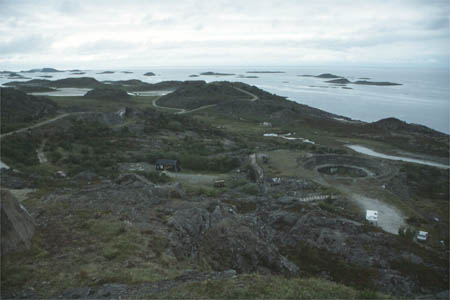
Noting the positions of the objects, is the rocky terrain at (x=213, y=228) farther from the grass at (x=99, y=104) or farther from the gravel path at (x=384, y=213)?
→ the grass at (x=99, y=104)

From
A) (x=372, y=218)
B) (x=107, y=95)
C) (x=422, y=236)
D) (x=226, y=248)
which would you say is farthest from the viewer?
(x=107, y=95)

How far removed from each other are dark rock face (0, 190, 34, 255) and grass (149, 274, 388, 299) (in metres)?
5.08

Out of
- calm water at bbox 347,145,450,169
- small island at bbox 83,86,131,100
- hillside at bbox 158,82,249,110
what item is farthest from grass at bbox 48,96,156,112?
calm water at bbox 347,145,450,169

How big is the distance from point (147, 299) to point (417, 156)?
177ft

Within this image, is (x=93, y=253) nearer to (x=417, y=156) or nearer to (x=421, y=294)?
(x=421, y=294)

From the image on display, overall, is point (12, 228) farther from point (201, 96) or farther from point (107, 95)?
point (107, 95)

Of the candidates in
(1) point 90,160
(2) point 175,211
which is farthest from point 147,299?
(1) point 90,160

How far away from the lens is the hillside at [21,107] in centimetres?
4692

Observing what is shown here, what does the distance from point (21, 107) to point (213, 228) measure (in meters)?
60.1

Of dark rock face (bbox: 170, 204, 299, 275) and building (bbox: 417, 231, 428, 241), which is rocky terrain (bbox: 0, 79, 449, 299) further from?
building (bbox: 417, 231, 428, 241)

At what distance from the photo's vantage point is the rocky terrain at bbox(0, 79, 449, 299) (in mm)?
7945

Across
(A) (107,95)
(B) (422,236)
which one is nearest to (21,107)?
(A) (107,95)

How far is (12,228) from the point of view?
9.48m

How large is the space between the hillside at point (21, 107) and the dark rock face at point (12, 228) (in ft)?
131
